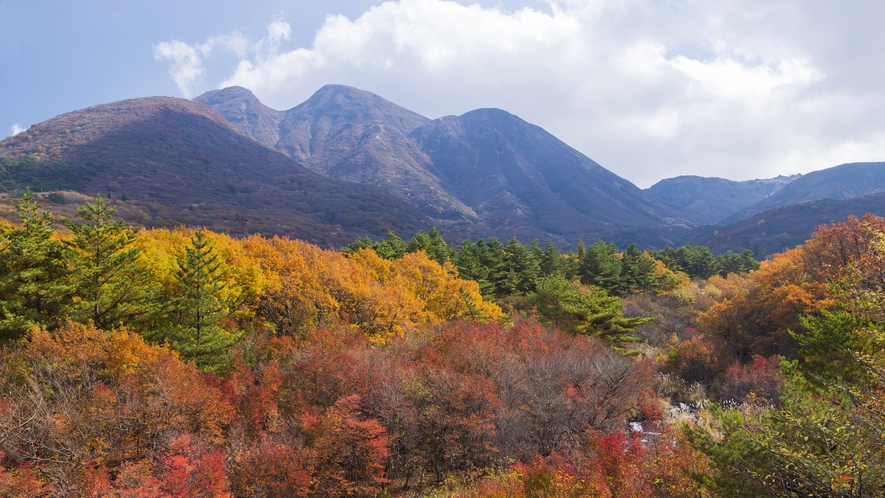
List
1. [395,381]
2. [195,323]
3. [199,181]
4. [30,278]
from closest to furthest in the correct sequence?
[30,278], [395,381], [195,323], [199,181]

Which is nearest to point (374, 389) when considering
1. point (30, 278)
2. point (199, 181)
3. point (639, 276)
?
point (30, 278)

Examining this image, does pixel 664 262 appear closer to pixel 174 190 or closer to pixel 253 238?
pixel 253 238

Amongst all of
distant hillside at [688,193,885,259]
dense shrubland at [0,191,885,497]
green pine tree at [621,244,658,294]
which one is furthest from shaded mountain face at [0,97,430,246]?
distant hillside at [688,193,885,259]

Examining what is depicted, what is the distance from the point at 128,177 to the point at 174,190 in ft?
58.1

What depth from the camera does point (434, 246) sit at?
4916 cm

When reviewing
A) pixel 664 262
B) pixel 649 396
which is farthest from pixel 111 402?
pixel 664 262

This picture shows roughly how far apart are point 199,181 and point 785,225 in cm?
21154

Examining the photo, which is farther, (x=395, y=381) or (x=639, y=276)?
(x=639, y=276)

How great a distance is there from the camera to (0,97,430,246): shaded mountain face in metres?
112

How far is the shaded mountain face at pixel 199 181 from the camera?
11238cm

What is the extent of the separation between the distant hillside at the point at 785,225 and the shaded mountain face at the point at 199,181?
11453 cm

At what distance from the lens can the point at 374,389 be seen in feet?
57.7

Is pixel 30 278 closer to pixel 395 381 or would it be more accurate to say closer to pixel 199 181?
pixel 395 381

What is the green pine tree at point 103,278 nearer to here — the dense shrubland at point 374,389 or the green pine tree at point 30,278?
the dense shrubland at point 374,389
